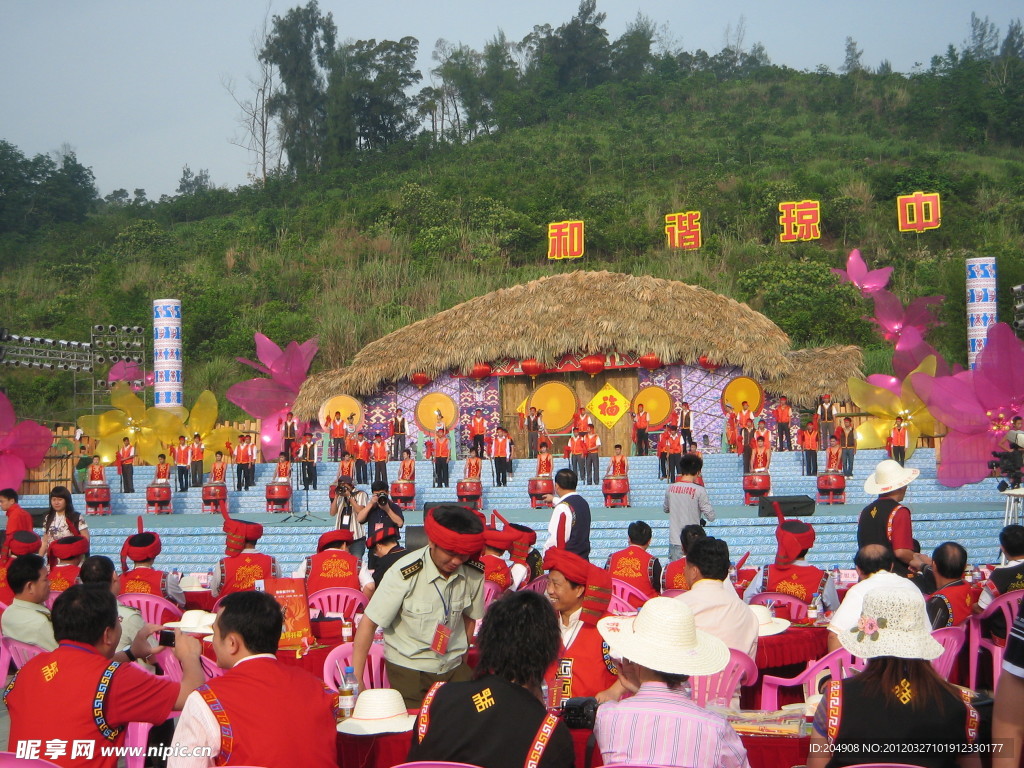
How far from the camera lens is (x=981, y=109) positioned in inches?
1866

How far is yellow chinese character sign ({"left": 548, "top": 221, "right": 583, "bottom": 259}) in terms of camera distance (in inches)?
1161

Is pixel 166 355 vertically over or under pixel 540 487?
over

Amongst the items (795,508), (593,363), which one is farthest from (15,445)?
(593,363)

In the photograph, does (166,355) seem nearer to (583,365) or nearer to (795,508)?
(583,365)

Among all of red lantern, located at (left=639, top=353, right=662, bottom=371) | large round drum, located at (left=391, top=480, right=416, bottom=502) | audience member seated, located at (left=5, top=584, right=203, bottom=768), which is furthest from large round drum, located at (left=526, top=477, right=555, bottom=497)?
audience member seated, located at (left=5, top=584, right=203, bottom=768)

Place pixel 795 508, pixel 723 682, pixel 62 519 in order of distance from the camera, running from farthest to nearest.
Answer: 1. pixel 795 508
2. pixel 62 519
3. pixel 723 682

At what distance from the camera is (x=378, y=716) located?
3.70 metres

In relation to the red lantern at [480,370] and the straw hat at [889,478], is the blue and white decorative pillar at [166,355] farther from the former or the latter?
the straw hat at [889,478]

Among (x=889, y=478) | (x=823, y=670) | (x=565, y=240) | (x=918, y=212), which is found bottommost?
(x=823, y=670)

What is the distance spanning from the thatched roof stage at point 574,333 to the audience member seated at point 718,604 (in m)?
16.1

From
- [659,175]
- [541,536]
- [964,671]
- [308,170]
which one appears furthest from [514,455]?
[308,170]

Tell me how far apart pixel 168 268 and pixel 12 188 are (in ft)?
48.2

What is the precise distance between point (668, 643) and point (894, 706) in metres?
0.64

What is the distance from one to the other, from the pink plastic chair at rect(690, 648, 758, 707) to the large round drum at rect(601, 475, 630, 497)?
430 inches
